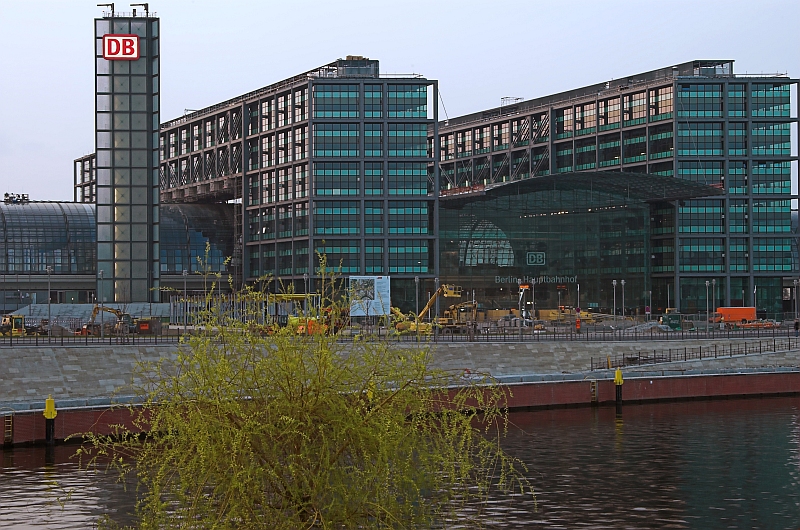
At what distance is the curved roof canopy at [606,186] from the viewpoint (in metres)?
154

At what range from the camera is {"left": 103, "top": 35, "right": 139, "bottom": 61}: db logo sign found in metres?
131

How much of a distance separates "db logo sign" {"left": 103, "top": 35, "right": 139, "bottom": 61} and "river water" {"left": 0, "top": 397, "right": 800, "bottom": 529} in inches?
3224

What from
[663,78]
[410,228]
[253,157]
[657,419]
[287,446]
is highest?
[663,78]

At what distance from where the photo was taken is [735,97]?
16762 cm

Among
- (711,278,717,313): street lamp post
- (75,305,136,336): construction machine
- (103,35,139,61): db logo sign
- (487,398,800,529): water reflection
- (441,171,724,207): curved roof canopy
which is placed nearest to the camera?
(487,398,800,529): water reflection

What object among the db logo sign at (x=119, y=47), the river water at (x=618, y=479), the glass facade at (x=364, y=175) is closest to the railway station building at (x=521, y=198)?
the glass facade at (x=364, y=175)

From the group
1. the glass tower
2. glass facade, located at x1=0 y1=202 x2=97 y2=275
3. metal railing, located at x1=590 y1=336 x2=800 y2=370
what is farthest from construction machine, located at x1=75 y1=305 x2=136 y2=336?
metal railing, located at x1=590 y1=336 x2=800 y2=370

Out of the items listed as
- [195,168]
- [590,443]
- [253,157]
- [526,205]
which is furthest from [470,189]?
[590,443]

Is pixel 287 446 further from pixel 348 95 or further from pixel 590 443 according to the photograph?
pixel 348 95

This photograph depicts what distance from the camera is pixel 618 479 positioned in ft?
155

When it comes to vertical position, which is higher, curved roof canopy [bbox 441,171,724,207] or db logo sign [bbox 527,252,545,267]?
curved roof canopy [bbox 441,171,724,207]

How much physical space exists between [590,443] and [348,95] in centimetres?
10348

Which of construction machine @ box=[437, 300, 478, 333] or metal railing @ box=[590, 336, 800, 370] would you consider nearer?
metal railing @ box=[590, 336, 800, 370]

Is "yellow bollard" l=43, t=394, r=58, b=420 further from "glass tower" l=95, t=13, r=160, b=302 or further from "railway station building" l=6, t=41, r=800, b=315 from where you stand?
"railway station building" l=6, t=41, r=800, b=315
